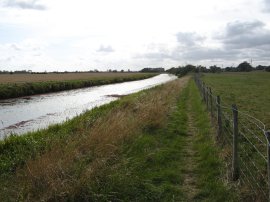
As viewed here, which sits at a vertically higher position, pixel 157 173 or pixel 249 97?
pixel 157 173

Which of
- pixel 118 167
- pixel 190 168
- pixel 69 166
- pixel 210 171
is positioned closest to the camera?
pixel 69 166

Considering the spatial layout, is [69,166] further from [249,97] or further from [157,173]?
[249,97]

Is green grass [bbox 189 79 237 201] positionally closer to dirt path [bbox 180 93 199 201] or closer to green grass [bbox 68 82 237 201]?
green grass [bbox 68 82 237 201]

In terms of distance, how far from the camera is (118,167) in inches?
335

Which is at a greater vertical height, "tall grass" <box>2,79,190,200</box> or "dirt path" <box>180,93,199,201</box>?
"tall grass" <box>2,79,190,200</box>

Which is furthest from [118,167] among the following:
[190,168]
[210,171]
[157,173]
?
[210,171]

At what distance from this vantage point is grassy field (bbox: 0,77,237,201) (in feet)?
23.2

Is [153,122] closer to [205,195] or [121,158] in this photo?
[121,158]

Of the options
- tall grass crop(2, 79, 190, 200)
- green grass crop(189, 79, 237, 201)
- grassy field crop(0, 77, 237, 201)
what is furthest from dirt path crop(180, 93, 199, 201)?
tall grass crop(2, 79, 190, 200)

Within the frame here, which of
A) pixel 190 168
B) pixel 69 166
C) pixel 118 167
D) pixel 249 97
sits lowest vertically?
pixel 249 97

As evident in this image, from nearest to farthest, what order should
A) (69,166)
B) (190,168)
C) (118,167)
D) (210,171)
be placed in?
(69,166)
(118,167)
(210,171)
(190,168)

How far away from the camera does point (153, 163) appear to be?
31.0ft

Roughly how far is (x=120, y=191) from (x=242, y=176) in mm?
2525

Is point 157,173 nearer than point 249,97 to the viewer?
Yes
